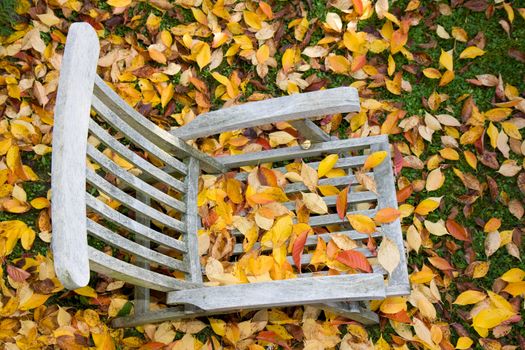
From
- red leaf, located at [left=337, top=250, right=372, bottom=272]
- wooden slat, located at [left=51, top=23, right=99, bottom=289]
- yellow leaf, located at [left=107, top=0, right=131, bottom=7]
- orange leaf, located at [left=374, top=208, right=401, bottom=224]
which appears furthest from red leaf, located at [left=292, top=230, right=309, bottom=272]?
yellow leaf, located at [left=107, top=0, right=131, bottom=7]

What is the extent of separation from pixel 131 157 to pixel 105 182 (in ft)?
0.64

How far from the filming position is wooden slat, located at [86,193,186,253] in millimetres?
1691

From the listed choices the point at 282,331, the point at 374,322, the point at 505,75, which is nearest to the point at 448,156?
the point at 505,75

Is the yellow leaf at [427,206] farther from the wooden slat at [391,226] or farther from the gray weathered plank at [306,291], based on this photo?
the gray weathered plank at [306,291]

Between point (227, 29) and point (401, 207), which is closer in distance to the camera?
point (401, 207)

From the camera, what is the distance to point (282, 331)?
7.95 ft

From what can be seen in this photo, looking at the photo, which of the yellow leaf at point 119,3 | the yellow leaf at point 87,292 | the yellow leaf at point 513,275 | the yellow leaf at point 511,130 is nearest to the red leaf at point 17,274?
the yellow leaf at point 87,292

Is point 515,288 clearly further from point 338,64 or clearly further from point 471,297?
point 338,64

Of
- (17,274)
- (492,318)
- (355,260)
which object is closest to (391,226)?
(355,260)

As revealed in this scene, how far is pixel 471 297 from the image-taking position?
96.3 inches

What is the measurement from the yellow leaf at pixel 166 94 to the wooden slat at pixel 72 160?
3.84 feet

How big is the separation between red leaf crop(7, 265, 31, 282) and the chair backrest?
12.6 inches

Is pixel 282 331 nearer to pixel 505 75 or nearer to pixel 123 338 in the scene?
pixel 123 338

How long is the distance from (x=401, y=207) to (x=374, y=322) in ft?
1.53
